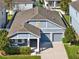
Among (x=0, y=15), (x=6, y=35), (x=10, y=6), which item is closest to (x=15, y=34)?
(x=6, y=35)

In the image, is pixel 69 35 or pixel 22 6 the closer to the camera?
pixel 69 35

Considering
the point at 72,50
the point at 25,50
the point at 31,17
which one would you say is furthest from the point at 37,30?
the point at 72,50

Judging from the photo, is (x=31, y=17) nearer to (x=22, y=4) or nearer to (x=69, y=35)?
(x=69, y=35)

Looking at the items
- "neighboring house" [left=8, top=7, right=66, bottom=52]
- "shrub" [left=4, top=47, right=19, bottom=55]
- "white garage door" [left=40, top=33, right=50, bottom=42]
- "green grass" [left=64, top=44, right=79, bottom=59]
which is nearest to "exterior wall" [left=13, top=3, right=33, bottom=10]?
"neighboring house" [left=8, top=7, right=66, bottom=52]

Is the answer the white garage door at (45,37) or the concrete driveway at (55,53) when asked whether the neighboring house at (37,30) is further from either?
the concrete driveway at (55,53)

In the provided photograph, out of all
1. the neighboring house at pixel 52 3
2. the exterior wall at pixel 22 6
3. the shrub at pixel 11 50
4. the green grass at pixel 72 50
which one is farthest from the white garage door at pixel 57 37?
the neighboring house at pixel 52 3

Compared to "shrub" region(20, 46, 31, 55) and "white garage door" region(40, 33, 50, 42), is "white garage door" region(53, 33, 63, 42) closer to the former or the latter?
"white garage door" region(40, 33, 50, 42)
